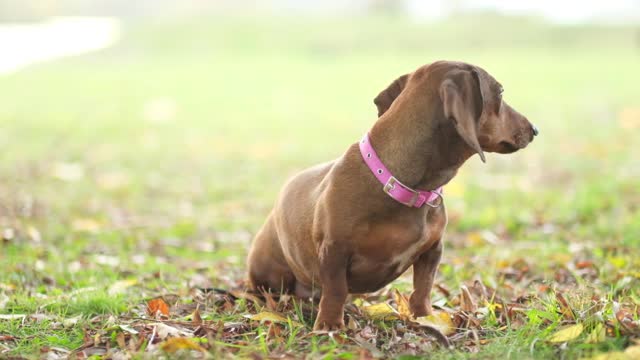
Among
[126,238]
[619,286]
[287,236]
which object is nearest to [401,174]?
[287,236]

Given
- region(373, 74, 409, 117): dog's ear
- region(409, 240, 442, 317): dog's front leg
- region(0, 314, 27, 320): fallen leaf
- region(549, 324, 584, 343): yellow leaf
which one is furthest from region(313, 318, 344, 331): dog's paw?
region(0, 314, 27, 320): fallen leaf

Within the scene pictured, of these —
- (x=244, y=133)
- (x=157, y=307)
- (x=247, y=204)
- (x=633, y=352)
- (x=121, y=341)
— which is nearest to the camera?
(x=633, y=352)

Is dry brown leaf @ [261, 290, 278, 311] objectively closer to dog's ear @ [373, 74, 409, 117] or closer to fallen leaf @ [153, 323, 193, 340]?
fallen leaf @ [153, 323, 193, 340]

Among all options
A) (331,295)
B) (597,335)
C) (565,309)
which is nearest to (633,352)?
(597,335)

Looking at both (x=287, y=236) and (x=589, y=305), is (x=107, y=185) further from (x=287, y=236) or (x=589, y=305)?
(x=589, y=305)

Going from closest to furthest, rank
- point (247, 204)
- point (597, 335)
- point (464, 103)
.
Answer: point (597, 335) < point (464, 103) < point (247, 204)

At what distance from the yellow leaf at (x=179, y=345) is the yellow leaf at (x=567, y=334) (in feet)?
4.66

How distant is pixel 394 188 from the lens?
3.86 metres

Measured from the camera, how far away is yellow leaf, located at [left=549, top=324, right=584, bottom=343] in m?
3.60

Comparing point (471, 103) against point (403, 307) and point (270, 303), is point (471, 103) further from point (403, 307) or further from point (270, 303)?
point (270, 303)

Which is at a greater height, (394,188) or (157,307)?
(394,188)

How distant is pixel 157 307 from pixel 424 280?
1.35 metres

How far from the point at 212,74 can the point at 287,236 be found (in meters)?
20.5

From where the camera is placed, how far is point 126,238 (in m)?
7.15
